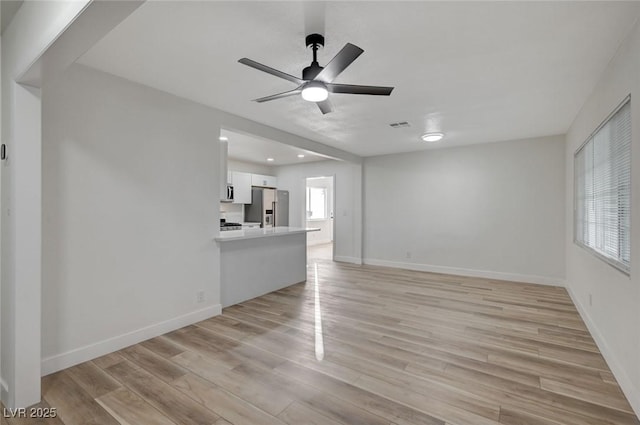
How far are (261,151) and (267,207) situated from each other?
6.19ft

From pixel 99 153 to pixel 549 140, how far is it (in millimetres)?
6247

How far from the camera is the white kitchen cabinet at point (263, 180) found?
306 inches

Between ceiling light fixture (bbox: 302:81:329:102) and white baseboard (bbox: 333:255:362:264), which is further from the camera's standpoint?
white baseboard (bbox: 333:255:362:264)

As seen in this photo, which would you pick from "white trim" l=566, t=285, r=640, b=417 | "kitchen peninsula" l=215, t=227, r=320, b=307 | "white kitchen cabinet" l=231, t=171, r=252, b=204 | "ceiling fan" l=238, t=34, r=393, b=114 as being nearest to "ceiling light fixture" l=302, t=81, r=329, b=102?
"ceiling fan" l=238, t=34, r=393, b=114

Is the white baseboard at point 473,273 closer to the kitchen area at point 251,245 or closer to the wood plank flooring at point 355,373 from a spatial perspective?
the wood plank flooring at point 355,373

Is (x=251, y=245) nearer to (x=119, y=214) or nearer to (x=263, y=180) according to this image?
(x=119, y=214)

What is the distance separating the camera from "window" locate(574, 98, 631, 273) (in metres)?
2.21

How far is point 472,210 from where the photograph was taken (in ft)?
18.5

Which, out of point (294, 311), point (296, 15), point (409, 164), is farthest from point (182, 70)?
point (409, 164)

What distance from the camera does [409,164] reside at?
20.6ft

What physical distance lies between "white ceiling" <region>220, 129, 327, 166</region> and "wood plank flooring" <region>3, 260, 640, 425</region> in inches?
116

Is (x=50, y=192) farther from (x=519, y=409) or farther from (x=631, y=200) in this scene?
(x=631, y=200)

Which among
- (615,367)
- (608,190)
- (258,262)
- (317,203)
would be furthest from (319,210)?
(615,367)

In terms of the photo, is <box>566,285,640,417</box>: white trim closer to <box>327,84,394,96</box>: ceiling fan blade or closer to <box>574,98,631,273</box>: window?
<box>574,98,631,273</box>: window
